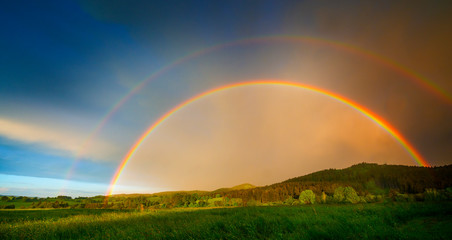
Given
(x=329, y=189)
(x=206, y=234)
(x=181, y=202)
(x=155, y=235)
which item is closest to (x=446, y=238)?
→ (x=206, y=234)

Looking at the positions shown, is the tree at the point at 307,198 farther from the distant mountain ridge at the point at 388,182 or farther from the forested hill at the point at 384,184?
the distant mountain ridge at the point at 388,182

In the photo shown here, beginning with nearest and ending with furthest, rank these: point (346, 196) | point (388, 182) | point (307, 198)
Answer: point (346, 196) < point (307, 198) < point (388, 182)

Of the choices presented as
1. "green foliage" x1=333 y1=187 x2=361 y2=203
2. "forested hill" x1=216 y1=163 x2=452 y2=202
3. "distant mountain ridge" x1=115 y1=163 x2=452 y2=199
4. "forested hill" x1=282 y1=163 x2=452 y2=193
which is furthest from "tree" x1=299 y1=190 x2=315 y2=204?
"forested hill" x1=282 y1=163 x2=452 y2=193

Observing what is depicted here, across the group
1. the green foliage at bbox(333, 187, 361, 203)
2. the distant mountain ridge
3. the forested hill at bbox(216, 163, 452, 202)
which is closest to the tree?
the green foliage at bbox(333, 187, 361, 203)

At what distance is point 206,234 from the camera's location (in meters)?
11.7

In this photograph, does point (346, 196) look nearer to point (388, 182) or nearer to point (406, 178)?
point (406, 178)

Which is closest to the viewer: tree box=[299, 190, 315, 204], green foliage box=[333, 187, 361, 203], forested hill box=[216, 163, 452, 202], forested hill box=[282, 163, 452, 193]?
green foliage box=[333, 187, 361, 203]

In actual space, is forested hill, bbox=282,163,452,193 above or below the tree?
above

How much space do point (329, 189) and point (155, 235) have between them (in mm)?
144353

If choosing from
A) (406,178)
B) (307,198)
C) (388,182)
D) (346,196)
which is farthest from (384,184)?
(307,198)

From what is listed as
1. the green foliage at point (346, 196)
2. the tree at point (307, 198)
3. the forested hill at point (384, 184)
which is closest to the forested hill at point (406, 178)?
the forested hill at point (384, 184)

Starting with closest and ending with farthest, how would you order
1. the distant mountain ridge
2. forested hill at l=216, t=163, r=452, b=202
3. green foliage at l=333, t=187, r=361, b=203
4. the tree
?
green foliage at l=333, t=187, r=361, b=203, the tree, the distant mountain ridge, forested hill at l=216, t=163, r=452, b=202

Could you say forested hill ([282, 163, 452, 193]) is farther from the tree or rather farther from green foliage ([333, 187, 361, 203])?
the tree

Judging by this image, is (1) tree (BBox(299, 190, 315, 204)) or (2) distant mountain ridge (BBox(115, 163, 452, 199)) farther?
(2) distant mountain ridge (BBox(115, 163, 452, 199))
